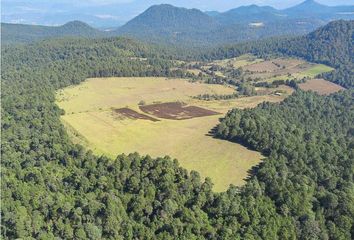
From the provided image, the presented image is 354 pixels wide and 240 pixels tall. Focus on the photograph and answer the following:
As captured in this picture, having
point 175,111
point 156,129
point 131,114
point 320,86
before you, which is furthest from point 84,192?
point 320,86

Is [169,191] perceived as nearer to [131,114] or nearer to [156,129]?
[156,129]

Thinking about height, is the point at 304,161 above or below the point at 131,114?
below

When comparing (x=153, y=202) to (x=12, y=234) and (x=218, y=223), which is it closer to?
(x=218, y=223)

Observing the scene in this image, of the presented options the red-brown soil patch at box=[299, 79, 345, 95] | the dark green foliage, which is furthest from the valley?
the red-brown soil patch at box=[299, 79, 345, 95]

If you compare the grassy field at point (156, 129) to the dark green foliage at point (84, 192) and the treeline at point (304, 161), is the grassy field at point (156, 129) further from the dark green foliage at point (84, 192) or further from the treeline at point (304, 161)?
the dark green foliage at point (84, 192)

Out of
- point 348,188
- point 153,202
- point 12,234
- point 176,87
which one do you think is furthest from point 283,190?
point 176,87

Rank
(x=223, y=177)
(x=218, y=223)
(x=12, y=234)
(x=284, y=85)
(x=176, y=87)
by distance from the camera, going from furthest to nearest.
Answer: (x=284, y=85) < (x=176, y=87) < (x=223, y=177) < (x=218, y=223) < (x=12, y=234)
